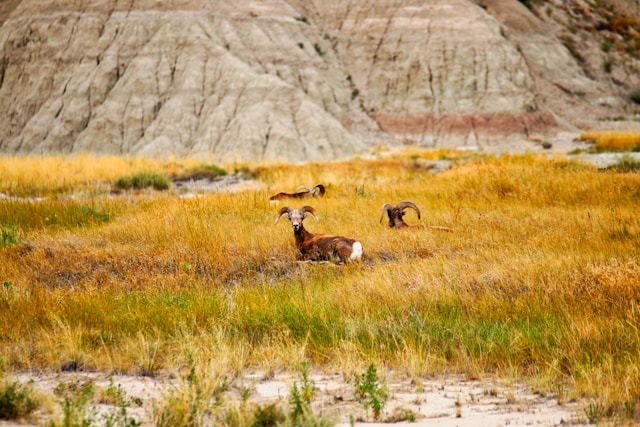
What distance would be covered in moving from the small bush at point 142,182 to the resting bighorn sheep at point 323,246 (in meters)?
13.4

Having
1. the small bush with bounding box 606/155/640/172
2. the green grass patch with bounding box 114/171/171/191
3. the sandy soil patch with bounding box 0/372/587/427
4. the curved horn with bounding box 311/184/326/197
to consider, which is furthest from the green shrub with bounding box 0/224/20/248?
the small bush with bounding box 606/155/640/172

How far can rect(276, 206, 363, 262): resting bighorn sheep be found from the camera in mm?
9555

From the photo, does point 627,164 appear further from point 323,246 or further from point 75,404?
point 75,404

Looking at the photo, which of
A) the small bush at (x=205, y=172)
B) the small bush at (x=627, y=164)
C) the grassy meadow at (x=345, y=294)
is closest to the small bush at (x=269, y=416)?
the grassy meadow at (x=345, y=294)

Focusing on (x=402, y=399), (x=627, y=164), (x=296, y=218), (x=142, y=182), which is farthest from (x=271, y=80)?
(x=402, y=399)

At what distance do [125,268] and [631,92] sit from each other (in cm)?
5771

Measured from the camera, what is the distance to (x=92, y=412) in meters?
4.64

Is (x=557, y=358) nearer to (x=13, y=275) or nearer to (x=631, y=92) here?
(x=13, y=275)

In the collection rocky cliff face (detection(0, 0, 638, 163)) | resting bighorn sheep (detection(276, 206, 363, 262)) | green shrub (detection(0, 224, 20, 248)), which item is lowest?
rocky cliff face (detection(0, 0, 638, 163))

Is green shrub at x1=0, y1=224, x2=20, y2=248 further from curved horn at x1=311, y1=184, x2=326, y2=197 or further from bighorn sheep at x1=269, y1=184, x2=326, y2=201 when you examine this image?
curved horn at x1=311, y1=184, x2=326, y2=197

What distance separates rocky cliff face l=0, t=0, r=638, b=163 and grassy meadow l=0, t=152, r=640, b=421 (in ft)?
72.2

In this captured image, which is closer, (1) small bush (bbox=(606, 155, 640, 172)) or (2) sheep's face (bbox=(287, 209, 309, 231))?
(2) sheep's face (bbox=(287, 209, 309, 231))

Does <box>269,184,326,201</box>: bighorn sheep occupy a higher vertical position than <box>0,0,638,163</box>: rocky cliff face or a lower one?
higher

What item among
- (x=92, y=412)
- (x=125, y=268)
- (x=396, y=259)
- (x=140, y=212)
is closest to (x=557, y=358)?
(x=92, y=412)
